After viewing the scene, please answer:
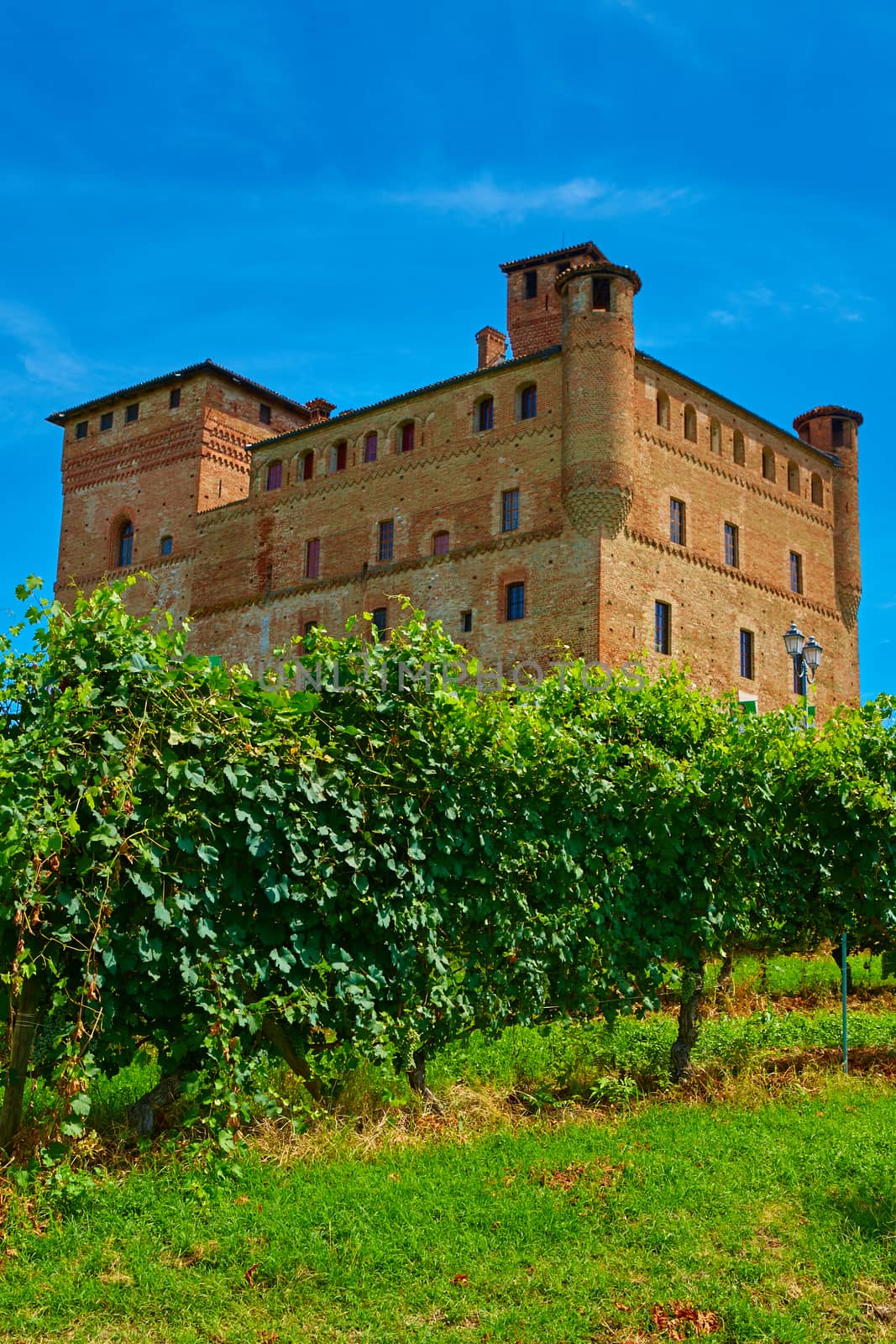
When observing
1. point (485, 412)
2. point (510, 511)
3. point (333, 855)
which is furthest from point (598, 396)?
point (333, 855)

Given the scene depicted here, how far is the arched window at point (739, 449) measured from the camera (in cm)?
3319

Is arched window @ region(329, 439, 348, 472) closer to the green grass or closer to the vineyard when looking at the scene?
the vineyard

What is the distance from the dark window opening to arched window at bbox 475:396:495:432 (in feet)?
12.3

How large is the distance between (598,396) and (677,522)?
4165 millimetres

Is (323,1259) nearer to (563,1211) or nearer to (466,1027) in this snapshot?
(563,1211)

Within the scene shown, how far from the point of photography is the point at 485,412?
31.6 metres

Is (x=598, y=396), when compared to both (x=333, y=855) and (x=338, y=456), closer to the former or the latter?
(x=338, y=456)

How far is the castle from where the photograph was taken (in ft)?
94.0

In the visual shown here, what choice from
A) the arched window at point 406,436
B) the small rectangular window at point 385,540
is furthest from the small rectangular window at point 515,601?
the arched window at point 406,436

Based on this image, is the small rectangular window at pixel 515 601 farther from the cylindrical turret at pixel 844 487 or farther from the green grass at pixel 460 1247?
the green grass at pixel 460 1247

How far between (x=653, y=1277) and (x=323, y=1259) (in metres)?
1.37

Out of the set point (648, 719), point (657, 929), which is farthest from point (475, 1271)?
point (648, 719)

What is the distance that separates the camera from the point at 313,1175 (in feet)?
19.1

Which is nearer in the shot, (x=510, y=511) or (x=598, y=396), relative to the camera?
(x=598, y=396)
